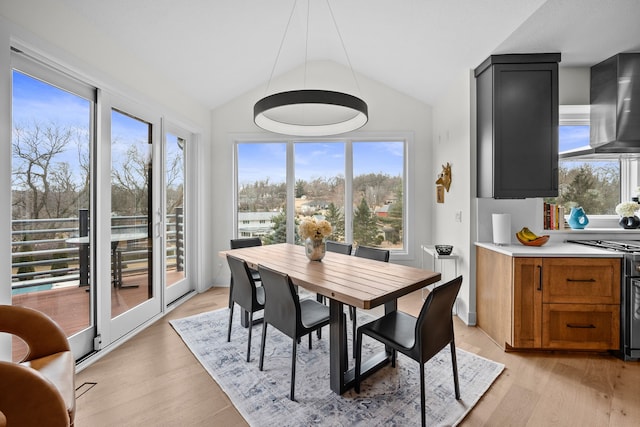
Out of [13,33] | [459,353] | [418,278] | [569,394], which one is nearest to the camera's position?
[13,33]

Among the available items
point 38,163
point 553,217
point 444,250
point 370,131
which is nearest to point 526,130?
point 553,217

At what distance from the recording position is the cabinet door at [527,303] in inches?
93.4

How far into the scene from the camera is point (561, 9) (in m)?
2.06

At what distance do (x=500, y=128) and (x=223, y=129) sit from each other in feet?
11.0

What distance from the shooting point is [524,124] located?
262 cm

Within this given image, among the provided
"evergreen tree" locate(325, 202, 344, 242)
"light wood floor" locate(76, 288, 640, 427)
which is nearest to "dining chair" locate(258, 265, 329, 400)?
"light wood floor" locate(76, 288, 640, 427)

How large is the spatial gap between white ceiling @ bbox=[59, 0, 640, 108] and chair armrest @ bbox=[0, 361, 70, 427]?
7.49 feet

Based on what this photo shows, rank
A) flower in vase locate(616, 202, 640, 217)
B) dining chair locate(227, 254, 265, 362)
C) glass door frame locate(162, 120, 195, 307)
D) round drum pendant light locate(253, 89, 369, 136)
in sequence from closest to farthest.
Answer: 1. round drum pendant light locate(253, 89, 369, 136)
2. dining chair locate(227, 254, 265, 362)
3. flower in vase locate(616, 202, 640, 217)
4. glass door frame locate(162, 120, 195, 307)

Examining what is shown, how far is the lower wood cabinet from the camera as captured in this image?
233 centimetres

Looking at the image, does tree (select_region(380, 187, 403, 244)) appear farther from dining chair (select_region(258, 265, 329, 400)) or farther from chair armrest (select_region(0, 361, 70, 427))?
chair armrest (select_region(0, 361, 70, 427))

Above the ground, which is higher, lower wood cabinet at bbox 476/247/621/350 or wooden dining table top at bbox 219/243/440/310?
wooden dining table top at bbox 219/243/440/310

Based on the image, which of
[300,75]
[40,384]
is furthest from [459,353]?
[300,75]

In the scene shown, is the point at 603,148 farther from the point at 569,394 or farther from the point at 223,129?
the point at 223,129

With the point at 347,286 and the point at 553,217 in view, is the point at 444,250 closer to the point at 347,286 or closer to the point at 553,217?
the point at 553,217
